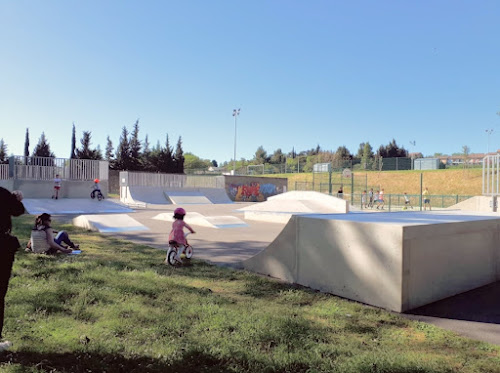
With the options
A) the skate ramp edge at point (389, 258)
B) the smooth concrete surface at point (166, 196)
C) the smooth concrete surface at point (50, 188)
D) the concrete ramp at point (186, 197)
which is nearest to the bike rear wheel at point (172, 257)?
the skate ramp edge at point (389, 258)

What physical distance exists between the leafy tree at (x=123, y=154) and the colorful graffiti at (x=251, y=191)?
772 inches

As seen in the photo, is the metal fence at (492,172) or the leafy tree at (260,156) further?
the leafy tree at (260,156)

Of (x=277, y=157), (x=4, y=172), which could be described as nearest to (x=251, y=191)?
(x=4, y=172)

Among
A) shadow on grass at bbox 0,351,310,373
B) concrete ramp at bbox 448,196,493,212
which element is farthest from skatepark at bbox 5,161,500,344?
concrete ramp at bbox 448,196,493,212

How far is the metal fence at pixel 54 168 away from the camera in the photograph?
24438mm

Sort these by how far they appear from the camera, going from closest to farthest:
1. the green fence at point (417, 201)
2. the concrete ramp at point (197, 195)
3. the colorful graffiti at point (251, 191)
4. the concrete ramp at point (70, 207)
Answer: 1. the concrete ramp at point (70, 207)
2. the green fence at point (417, 201)
3. the concrete ramp at point (197, 195)
4. the colorful graffiti at point (251, 191)

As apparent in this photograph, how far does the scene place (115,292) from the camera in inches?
176

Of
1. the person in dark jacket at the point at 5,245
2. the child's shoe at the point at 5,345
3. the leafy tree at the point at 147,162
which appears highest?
the leafy tree at the point at 147,162

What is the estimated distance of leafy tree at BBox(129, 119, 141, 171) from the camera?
5169 cm

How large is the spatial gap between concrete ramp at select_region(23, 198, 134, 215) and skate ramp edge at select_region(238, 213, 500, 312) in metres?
17.3

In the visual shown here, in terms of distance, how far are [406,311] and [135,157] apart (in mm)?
52000

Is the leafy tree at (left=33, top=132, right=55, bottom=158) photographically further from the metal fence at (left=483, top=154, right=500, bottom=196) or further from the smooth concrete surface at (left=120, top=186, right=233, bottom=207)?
the metal fence at (left=483, top=154, right=500, bottom=196)

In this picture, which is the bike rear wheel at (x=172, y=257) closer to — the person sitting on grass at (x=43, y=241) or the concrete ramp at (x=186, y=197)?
the person sitting on grass at (x=43, y=241)

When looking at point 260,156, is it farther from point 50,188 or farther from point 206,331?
point 206,331
